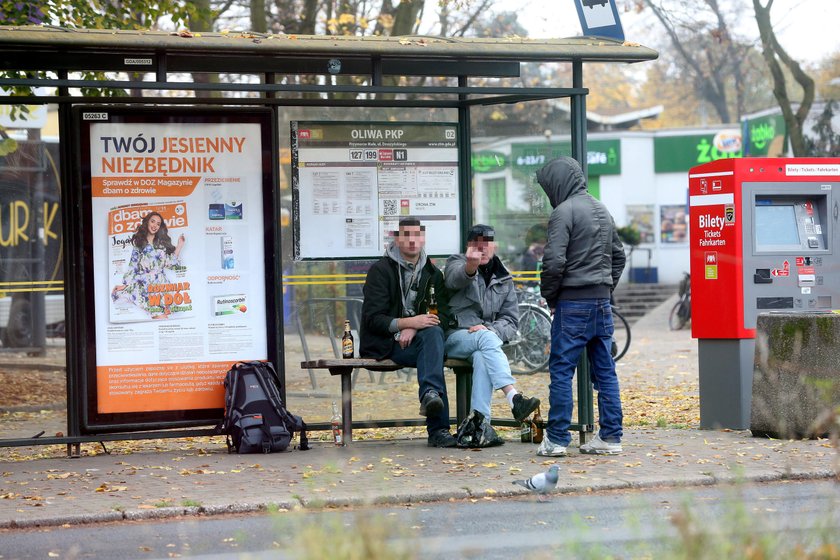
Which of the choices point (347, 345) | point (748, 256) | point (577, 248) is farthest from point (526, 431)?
point (748, 256)

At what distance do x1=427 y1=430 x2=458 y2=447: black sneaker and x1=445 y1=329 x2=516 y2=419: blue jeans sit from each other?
12.2 inches

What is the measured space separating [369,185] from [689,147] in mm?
29890

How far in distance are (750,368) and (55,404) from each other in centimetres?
523

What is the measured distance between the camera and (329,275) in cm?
962

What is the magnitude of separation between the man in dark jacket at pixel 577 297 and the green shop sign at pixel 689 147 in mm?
30596

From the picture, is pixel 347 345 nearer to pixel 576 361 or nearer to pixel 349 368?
pixel 349 368

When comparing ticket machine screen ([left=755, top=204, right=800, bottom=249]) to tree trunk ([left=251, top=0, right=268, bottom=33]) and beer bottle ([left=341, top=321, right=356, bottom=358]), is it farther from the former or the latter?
tree trunk ([left=251, top=0, right=268, bottom=33])

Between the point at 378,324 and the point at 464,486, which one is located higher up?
the point at 378,324

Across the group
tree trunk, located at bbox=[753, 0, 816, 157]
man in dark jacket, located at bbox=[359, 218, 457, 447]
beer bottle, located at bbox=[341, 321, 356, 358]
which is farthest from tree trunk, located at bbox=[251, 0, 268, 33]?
beer bottle, located at bbox=[341, 321, 356, 358]

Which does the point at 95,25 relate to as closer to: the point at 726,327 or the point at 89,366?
the point at 89,366

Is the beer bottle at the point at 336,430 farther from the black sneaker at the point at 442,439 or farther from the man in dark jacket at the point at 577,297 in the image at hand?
the man in dark jacket at the point at 577,297

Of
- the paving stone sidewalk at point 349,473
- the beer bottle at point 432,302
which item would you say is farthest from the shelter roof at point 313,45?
the paving stone sidewalk at point 349,473

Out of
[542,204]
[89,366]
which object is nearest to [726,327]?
[542,204]

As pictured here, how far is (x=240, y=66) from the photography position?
9.13 m
